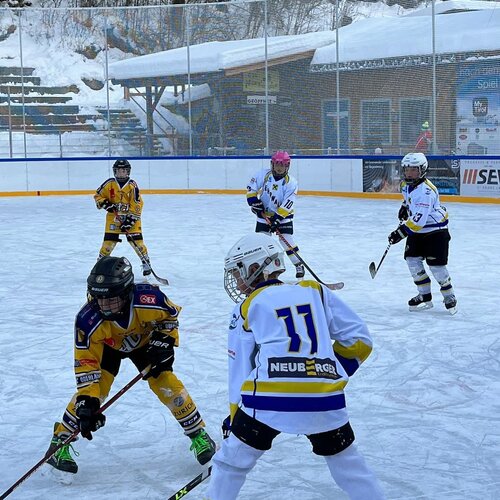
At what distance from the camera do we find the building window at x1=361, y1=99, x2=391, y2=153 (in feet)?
47.6

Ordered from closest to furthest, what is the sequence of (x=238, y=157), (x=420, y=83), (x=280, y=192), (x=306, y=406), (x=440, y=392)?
(x=306, y=406) → (x=440, y=392) → (x=280, y=192) → (x=420, y=83) → (x=238, y=157)

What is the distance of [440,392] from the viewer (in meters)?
4.04

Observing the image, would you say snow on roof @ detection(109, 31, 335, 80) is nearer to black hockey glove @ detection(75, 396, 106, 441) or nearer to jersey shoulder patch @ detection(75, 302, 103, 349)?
jersey shoulder patch @ detection(75, 302, 103, 349)

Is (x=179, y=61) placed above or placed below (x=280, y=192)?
above

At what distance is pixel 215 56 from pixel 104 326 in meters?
14.1

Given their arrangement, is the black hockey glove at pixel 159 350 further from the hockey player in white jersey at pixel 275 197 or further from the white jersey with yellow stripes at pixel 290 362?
the hockey player in white jersey at pixel 275 197

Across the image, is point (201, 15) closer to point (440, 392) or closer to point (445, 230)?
point (445, 230)

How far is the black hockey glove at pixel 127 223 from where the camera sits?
24.0 feet

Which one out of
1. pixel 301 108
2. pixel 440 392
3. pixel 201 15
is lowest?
pixel 440 392

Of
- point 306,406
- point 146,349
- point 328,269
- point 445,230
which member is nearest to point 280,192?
point 328,269

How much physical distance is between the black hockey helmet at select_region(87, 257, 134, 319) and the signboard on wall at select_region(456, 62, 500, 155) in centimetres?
1123

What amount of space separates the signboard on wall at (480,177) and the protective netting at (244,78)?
907 millimetres

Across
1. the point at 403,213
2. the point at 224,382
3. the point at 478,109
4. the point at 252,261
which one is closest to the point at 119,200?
the point at 403,213

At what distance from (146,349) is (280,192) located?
4.54 m
